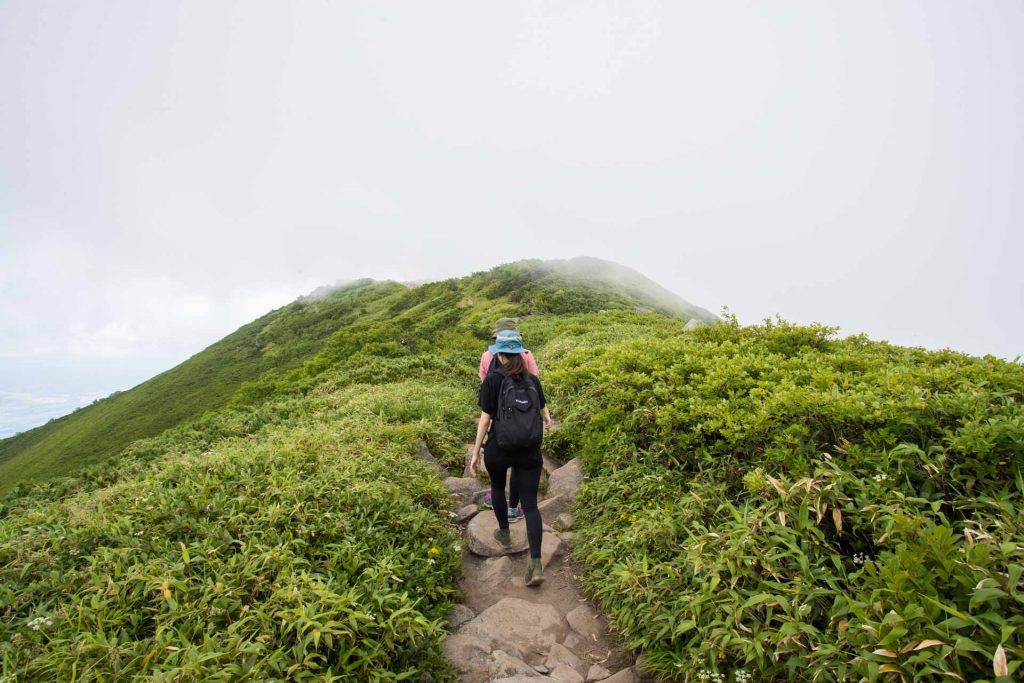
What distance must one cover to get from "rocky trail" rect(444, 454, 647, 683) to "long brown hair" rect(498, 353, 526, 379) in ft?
7.72

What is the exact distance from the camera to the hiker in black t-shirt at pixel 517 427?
5316 mm

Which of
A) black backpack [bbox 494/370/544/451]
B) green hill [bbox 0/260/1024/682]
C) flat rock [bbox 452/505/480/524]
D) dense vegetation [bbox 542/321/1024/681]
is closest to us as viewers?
dense vegetation [bbox 542/321/1024/681]

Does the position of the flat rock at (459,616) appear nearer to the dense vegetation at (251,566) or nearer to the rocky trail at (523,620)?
the rocky trail at (523,620)

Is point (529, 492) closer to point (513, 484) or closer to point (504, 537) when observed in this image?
point (513, 484)

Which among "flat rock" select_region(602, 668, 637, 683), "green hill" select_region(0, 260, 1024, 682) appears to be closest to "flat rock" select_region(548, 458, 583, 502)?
"green hill" select_region(0, 260, 1024, 682)

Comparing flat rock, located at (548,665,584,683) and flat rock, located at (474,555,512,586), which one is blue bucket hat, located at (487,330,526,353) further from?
flat rock, located at (548,665,584,683)

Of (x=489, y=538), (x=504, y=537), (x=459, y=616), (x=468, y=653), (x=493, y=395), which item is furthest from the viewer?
(x=489, y=538)

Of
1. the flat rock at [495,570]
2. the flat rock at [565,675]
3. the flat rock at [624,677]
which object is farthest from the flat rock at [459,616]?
the flat rock at [624,677]

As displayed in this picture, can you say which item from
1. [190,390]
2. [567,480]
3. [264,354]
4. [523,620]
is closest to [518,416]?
[523,620]

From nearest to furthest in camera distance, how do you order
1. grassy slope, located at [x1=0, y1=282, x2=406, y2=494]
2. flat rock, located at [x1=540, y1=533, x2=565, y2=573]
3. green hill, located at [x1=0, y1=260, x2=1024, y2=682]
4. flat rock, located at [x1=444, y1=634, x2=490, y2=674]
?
green hill, located at [x1=0, y1=260, x2=1024, y2=682] < flat rock, located at [x1=444, y1=634, x2=490, y2=674] < flat rock, located at [x1=540, y1=533, x2=565, y2=573] < grassy slope, located at [x1=0, y1=282, x2=406, y2=494]

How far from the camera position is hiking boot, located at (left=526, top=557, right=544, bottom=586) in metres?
5.48

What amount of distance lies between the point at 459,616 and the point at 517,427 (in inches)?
84.4

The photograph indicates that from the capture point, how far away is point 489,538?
6.22 metres

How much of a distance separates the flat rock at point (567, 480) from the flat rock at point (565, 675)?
2.70 metres
